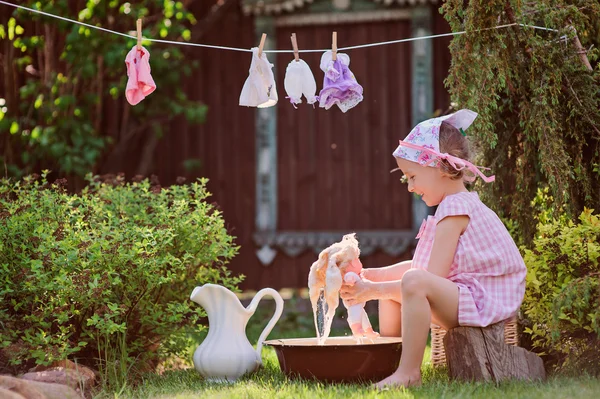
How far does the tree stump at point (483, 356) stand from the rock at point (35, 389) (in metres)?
1.52

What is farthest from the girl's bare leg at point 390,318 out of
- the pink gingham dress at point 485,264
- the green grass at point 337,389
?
the pink gingham dress at point 485,264

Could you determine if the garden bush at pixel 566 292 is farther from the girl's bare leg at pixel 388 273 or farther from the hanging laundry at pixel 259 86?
the hanging laundry at pixel 259 86

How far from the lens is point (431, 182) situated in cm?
370

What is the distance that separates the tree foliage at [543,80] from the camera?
12.8 ft

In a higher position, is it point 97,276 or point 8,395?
point 97,276

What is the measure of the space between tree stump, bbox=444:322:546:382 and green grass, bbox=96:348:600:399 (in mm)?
79

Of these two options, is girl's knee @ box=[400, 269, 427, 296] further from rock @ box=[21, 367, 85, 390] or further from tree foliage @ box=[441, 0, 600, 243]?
rock @ box=[21, 367, 85, 390]

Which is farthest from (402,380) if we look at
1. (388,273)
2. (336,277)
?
(388,273)

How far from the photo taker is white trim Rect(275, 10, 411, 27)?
25.6ft

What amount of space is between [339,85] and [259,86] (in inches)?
14.9

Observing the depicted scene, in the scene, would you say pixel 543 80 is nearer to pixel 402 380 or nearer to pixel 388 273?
pixel 388 273

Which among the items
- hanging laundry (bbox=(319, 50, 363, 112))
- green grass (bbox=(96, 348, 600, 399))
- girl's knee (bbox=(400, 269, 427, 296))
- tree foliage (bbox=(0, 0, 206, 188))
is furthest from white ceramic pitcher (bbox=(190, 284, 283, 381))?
tree foliage (bbox=(0, 0, 206, 188))

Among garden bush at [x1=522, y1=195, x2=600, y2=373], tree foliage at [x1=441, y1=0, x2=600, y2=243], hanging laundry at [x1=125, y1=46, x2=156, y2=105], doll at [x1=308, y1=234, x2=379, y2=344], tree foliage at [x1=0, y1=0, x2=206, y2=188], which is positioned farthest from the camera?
tree foliage at [x1=0, y1=0, x2=206, y2=188]

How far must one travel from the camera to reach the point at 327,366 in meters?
3.53
